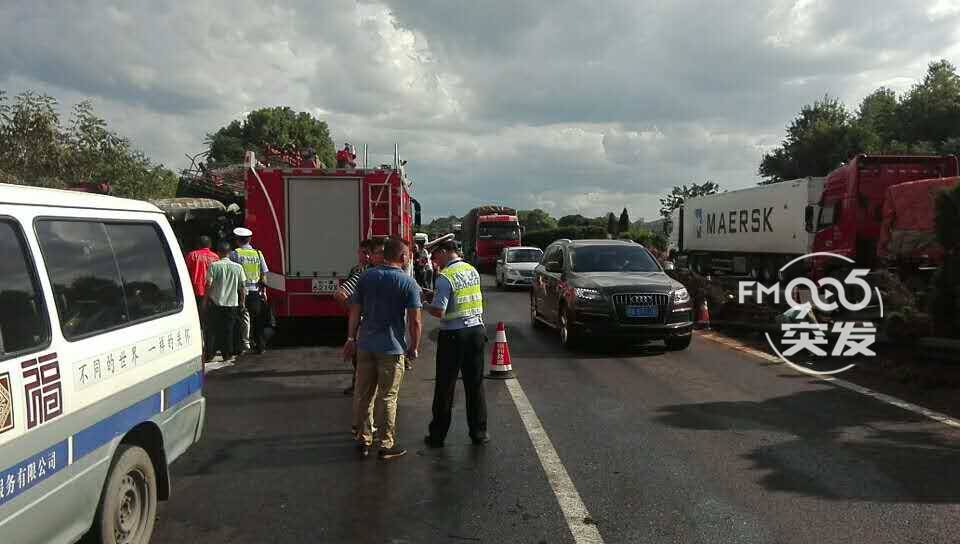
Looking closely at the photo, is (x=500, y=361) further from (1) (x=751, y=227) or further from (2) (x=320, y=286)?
(1) (x=751, y=227)

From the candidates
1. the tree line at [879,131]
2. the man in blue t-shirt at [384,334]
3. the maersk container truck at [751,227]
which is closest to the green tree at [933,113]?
the tree line at [879,131]

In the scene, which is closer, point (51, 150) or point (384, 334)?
point (384, 334)

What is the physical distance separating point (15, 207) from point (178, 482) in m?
2.85

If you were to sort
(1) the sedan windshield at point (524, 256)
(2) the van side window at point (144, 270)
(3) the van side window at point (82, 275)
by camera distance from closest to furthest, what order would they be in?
(3) the van side window at point (82, 275) < (2) the van side window at point (144, 270) < (1) the sedan windshield at point (524, 256)

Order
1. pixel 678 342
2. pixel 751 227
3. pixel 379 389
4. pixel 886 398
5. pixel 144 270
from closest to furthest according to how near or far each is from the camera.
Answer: pixel 144 270
pixel 379 389
pixel 886 398
pixel 678 342
pixel 751 227

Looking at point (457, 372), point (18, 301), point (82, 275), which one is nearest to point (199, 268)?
point (457, 372)

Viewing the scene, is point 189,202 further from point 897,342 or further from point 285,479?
point 897,342

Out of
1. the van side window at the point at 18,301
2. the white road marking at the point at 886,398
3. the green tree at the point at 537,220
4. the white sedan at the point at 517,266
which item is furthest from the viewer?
the green tree at the point at 537,220

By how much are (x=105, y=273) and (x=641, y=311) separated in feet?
27.8

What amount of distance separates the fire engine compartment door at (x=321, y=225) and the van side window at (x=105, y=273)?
7502mm

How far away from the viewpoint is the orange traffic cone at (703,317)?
13349 mm

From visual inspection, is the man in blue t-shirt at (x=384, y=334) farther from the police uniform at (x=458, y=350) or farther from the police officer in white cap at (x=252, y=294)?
the police officer in white cap at (x=252, y=294)

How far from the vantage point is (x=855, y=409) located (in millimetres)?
7480

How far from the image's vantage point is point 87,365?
10.8 feet
